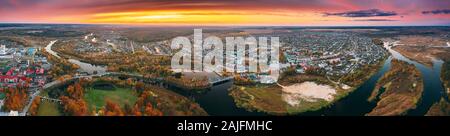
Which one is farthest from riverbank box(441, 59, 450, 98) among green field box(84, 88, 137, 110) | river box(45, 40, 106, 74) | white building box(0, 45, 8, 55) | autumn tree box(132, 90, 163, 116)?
white building box(0, 45, 8, 55)

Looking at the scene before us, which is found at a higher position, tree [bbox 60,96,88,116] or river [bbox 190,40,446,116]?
tree [bbox 60,96,88,116]

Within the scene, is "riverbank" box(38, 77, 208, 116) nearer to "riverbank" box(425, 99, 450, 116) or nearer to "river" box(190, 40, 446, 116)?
"river" box(190, 40, 446, 116)

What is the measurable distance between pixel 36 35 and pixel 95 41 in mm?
2485

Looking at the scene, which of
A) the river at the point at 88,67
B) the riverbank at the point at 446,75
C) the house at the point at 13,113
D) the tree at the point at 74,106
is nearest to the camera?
the house at the point at 13,113

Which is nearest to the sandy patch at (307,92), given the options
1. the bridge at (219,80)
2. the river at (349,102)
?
the river at (349,102)

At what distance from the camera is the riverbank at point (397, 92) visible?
5950 mm

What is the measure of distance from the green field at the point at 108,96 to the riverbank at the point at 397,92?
4.31m

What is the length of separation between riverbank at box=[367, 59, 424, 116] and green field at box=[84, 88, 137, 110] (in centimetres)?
431

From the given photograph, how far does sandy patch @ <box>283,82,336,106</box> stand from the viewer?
6593 mm

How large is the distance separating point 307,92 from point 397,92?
191cm

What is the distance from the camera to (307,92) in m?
7.05

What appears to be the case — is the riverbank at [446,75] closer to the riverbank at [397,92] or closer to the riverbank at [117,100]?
the riverbank at [397,92]

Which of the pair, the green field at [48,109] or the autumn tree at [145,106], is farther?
the green field at [48,109]

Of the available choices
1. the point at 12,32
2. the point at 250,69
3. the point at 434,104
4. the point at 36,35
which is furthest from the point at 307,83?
the point at 12,32
